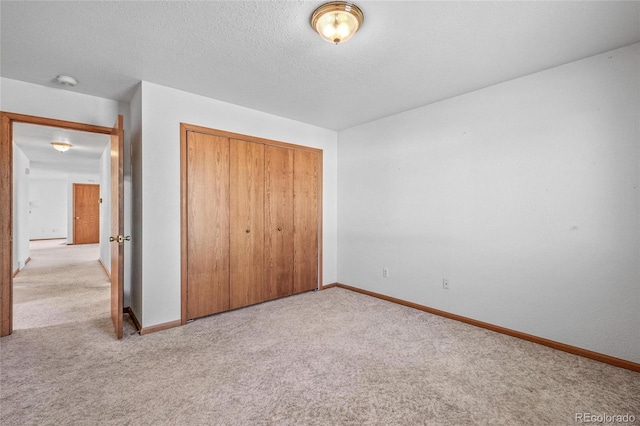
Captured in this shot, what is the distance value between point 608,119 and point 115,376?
13.7 ft

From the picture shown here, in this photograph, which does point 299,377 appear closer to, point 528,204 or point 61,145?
point 528,204

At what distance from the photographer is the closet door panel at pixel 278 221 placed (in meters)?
3.73

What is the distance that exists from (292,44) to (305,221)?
2446mm

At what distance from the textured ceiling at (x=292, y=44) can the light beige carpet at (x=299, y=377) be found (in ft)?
7.99

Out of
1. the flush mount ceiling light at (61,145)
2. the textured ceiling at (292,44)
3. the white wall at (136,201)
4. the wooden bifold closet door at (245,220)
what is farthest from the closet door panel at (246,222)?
the flush mount ceiling light at (61,145)

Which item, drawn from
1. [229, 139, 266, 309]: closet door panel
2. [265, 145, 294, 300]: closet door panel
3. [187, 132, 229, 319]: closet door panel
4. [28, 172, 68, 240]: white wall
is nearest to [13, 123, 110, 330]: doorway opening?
[28, 172, 68, 240]: white wall

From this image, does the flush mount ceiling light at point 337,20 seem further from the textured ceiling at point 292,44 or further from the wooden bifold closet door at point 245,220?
the wooden bifold closet door at point 245,220

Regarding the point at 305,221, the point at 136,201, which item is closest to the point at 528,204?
the point at 305,221

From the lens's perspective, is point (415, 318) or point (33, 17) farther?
point (415, 318)

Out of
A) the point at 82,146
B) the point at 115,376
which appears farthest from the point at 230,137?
the point at 82,146

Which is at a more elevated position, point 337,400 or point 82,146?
point 82,146

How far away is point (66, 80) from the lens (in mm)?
2674

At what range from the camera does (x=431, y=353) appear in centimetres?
238

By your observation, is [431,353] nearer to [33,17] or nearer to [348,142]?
[348,142]
